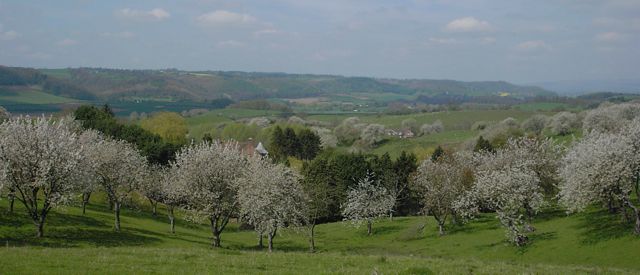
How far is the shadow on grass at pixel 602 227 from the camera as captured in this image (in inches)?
1601

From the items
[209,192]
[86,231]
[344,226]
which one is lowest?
[344,226]

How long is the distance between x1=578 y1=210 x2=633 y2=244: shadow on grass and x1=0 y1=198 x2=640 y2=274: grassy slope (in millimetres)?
99

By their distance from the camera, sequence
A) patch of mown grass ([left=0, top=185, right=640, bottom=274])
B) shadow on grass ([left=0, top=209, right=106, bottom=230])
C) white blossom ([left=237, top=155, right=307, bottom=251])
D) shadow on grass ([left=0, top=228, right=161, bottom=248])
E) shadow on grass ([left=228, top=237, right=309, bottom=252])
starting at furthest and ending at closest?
shadow on grass ([left=228, top=237, right=309, bottom=252])
white blossom ([left=237, top=155, right=307, bottom=251])
shadow on grass ([left=0, top=209, right=106, bottom=230])
shadow on grass ([left=0, top=228, right=161, bottom=248])
patch of mown grass ([left=0, top=185, right=640, bottom=274])

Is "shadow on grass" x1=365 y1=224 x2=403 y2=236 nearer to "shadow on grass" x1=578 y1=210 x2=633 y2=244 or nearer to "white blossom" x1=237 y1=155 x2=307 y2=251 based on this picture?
"white blossom" x1=237 y1=155 x2=307 y2=251

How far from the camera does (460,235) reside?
55188 millimetres

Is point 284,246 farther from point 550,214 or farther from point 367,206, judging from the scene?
point 550,214

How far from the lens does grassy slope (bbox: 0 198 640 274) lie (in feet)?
66.6

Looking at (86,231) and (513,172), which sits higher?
(513,172)

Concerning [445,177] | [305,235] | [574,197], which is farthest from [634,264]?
[305,235]

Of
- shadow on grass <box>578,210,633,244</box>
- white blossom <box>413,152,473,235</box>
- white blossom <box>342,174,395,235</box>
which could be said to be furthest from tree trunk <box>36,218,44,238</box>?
shadow on grass <box>578,210,633,244</box>

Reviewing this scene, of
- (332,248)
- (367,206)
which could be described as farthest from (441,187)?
(332,248)

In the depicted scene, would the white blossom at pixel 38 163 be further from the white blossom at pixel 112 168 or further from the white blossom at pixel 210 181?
the white blossom at pixel 112 168

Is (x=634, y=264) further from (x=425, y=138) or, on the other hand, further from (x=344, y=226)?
(x=425, y=138)

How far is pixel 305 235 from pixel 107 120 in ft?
217
